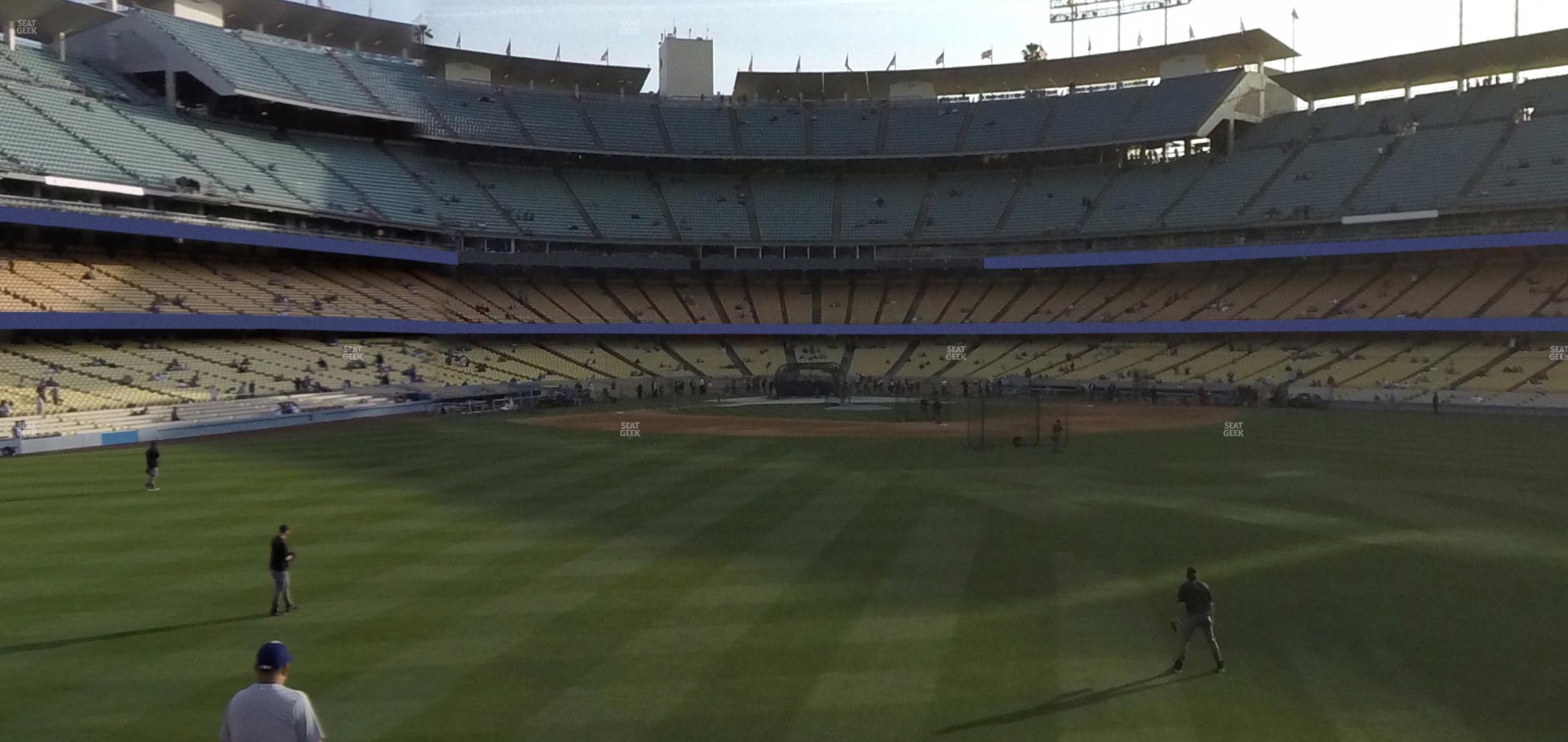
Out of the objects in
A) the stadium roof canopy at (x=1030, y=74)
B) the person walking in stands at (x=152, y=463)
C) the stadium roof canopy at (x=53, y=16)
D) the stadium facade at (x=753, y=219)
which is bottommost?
the person walking in stands at (x=152, y=463)

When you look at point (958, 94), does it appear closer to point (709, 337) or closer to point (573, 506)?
point (709, 337)

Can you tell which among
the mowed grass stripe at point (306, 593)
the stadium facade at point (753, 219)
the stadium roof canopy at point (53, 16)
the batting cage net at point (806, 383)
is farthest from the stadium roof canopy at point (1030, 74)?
the mowed grass stripe at point (306, 593)

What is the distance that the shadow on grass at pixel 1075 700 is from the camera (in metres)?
10.5

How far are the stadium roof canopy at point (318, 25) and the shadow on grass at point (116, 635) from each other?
7183 centimetres

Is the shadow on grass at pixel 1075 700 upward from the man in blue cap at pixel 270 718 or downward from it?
downward

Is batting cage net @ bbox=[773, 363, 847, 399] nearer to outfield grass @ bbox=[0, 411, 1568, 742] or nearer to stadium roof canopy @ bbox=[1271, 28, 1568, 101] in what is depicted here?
outfield grass @ bbox=[0, 411, 1568, 742]

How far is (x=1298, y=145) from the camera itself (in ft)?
238

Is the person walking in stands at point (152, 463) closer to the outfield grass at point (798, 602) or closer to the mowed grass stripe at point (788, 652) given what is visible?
the outfield grass at point (798, 602)

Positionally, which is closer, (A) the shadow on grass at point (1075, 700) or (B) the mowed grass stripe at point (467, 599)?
(A) the shadow on grass at point (1075, 700)

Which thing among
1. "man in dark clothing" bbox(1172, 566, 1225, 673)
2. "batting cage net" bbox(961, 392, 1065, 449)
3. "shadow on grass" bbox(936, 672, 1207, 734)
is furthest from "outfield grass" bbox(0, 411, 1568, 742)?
"batting cage net" bbox(961, 392, 1065, 449)

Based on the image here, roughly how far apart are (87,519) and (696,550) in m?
13.5

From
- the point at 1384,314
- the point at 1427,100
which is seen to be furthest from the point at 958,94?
the point at 1384,314

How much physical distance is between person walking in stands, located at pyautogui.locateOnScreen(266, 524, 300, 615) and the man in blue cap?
926 cm

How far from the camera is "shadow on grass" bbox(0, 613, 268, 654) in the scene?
13.0 meters
